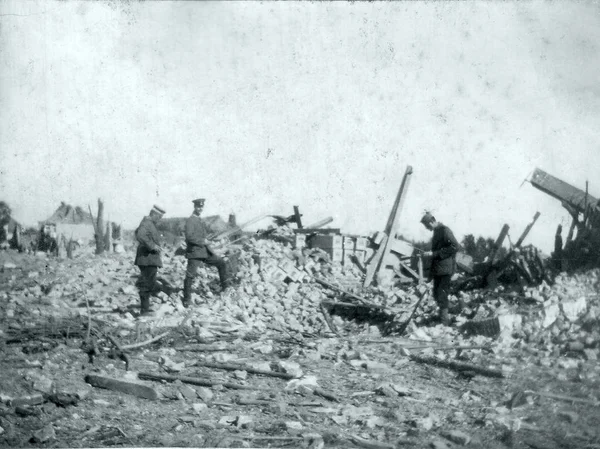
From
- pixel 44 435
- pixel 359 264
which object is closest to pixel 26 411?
pixel 44 435

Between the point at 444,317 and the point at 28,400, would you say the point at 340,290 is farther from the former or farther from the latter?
the point at 28,400

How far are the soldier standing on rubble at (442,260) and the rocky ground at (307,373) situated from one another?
0.35m

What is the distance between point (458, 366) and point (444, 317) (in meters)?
1.94

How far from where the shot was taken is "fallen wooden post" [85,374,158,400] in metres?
4.12

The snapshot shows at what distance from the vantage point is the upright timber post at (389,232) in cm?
950

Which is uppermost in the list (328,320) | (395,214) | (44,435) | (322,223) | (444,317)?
(395,214)

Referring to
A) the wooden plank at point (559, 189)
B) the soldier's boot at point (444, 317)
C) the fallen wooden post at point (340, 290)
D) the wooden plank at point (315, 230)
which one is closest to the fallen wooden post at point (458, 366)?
the soldier's boot at point (444, 317)

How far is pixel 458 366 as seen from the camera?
499 centimetres

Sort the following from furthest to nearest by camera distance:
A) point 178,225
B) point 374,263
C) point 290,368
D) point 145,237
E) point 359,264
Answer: point 178,225
point 359,264
point 374,263
point 145,237
point 290,368

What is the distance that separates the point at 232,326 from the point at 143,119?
3060 millimetres

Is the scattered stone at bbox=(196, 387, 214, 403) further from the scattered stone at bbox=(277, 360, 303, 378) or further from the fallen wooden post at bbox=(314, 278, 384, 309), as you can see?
the fallen wooden post at bbox=(314, 278, 384, 309)

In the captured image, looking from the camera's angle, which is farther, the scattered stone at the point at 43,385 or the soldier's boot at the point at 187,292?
the soldier's boot at the point at 187,292

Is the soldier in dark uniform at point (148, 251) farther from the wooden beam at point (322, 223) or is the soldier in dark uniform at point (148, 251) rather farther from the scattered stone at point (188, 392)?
the wooden beam at point (322, 223)

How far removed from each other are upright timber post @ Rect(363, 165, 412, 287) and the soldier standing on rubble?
243 centimetres
